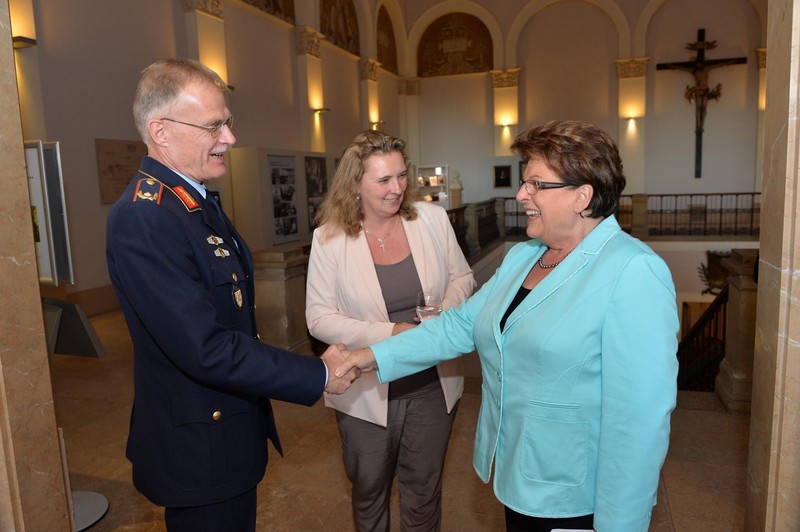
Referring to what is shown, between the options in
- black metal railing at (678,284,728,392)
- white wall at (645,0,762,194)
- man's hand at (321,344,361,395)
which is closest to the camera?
man's hand at (321,344,361,395)

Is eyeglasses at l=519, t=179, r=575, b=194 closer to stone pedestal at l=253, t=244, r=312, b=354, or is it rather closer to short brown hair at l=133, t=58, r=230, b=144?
short brown hair at l=133, t=58, r=230, b=144

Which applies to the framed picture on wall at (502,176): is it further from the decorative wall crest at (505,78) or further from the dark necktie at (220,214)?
the dark necktie at (220,214)

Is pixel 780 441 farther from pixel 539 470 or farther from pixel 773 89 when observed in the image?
pixel 773 89

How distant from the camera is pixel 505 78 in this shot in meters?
20.3

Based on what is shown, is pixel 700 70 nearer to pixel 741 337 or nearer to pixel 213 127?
pixel 741 337

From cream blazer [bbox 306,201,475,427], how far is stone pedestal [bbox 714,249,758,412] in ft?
10.5

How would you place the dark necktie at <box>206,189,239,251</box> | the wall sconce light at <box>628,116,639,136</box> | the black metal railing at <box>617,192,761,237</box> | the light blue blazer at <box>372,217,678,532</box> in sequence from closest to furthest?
the light blue blazer at <box>372,217,678,532</box>
the dark necktie at <box>206,189,239,251</box>
the black metal railing at <box>617,192,761,237</box>
the wall sconce light at <box>628,116,639,136</box>

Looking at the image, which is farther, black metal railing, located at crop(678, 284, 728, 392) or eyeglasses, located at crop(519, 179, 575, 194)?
black metal railing, located at crop(678, 284, 728, 392)

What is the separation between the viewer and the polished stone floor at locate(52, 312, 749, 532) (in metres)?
3.51

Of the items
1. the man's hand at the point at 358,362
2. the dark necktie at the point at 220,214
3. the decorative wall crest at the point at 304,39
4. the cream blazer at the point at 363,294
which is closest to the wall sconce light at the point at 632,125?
the decorative wall crest at the point at 304,39

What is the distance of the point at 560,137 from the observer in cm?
190

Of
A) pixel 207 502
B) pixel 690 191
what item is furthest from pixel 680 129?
pixel 207 502

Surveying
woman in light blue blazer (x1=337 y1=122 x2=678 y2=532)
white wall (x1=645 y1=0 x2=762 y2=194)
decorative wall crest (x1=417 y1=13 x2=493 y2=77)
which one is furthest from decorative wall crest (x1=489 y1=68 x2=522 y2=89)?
woman in light blue blazer (x1=337 y1=122 x2=678 y2=532)

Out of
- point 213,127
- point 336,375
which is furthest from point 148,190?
point 336,375
